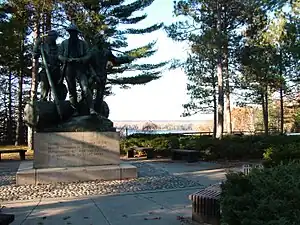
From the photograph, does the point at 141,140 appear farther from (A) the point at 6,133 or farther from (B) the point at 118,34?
(A) the point at 6,133

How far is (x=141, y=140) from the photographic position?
18.8 metres

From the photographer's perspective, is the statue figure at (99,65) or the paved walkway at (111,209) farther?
the statue figure at (99,65)

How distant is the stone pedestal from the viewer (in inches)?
364

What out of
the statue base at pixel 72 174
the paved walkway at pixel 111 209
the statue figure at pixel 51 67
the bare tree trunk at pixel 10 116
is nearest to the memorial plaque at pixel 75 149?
the statue base at pixel 72 174

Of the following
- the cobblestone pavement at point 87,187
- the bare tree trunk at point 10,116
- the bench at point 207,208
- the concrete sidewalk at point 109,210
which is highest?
the bare tree trunk at point 10,116

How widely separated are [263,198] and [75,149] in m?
7.13

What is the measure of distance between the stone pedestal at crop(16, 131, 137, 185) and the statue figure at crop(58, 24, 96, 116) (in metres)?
0.98

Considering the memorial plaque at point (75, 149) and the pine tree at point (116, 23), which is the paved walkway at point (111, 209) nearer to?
the memorial plaque at point (75, 149)

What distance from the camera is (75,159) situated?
992cm

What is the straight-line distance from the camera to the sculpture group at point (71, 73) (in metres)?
10.6

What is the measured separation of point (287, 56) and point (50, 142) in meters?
18.8

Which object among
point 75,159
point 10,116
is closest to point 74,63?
point 75,159

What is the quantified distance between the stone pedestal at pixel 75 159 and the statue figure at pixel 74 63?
98 centimetres

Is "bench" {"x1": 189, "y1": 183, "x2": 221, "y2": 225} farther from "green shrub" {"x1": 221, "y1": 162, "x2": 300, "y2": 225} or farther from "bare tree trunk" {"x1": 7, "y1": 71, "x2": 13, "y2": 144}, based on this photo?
"bare tree trunk" {"x1": 7, "y1": 71, "x2": 13, "y2": 144}
